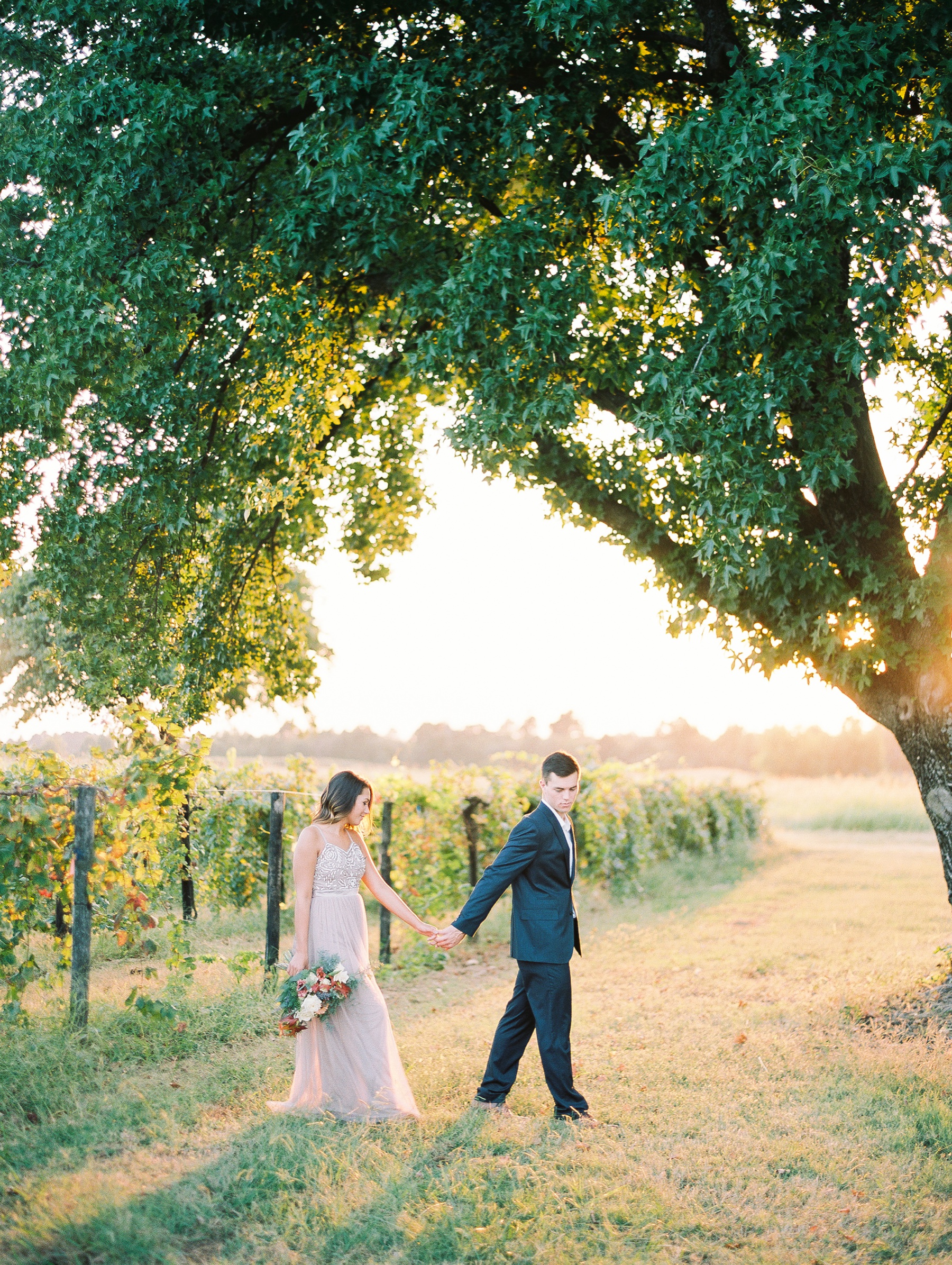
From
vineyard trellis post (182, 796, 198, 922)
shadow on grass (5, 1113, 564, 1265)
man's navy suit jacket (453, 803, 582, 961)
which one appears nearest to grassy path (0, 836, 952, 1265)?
shadow on grass (5, 1113, 564, 1265)

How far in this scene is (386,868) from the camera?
11.0 metres

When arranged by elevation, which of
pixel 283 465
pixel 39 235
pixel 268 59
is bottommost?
pixel 283 465

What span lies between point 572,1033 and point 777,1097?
6.59 feet

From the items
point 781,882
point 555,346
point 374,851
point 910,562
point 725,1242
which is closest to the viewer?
point 725,1242

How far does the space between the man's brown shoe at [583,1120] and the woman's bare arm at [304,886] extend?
1747 millimetres

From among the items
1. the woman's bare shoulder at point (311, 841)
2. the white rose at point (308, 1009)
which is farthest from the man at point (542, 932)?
the woman's bare shoulder at point (311, 841)

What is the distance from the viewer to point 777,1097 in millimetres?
6102

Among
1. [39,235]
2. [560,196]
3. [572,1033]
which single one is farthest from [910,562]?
[39,235]

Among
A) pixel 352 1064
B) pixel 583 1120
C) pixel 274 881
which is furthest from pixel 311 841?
pixel 274 881

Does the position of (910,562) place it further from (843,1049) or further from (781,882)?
(781,882)

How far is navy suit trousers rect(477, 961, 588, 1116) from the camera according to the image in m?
5.57

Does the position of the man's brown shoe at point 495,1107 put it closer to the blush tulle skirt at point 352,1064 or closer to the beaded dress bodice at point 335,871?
the blush tulle skirt at point 352,1064

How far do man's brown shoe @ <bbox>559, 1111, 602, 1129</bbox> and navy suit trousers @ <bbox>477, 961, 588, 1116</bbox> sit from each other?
16 mm

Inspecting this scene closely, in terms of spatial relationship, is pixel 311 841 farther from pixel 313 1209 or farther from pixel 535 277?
pixel 535 277
